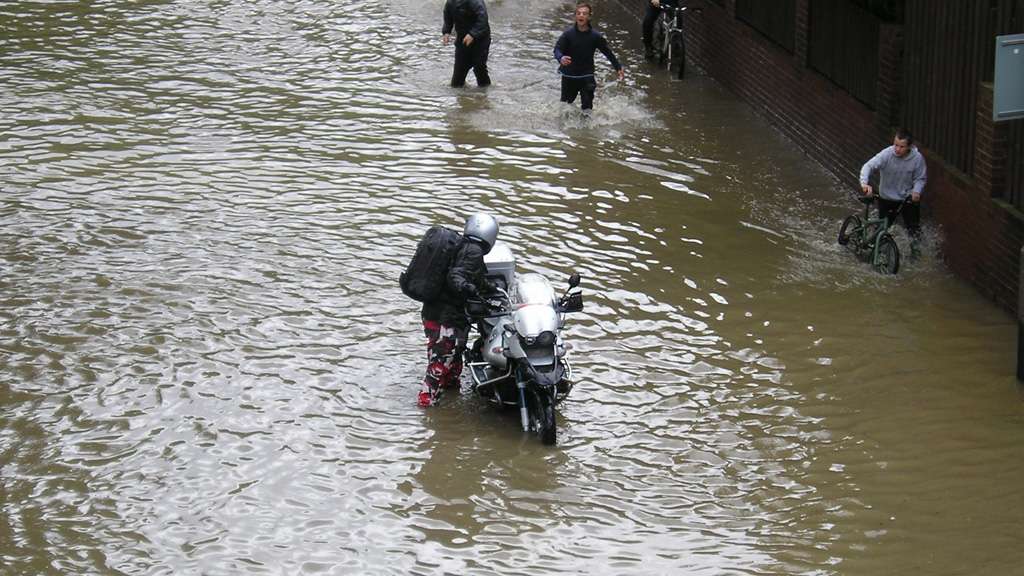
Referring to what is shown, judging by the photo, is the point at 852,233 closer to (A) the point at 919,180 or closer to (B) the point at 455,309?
(A) the point at 919,180

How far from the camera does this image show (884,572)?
28.7 ft

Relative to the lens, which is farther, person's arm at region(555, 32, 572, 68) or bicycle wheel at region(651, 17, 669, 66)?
bicycle wheel at region(651, 17, 669, 66)

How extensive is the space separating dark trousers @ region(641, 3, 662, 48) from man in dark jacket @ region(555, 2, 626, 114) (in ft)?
Answer: 9.78

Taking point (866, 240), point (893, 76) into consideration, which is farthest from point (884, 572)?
point (893, 76)

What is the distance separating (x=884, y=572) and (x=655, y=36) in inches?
545

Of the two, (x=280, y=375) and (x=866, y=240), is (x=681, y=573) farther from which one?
(x=866, y=240)

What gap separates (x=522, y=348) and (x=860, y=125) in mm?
6982

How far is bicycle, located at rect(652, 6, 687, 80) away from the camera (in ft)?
67.4

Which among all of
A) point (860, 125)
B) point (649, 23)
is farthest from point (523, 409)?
point (649, 23)

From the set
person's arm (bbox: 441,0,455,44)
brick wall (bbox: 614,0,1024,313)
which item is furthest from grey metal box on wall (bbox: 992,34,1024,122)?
person's arm (bbox: 441,0,455,44)

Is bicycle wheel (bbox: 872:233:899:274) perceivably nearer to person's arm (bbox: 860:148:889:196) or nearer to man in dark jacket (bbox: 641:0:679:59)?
person's arm (bbox: 860:148:889:196)

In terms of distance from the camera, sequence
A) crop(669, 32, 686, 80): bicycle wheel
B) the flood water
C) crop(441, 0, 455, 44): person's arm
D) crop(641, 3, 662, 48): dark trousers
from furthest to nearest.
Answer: crop(641, 3, 662, 48): dark trousers, crop(669, 32, 686, 80): bicycle wheel, crop(441, 0, 455, 44): person's arm, the flood water

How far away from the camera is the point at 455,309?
427 inches

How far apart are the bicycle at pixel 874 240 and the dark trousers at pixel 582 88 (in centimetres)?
524
